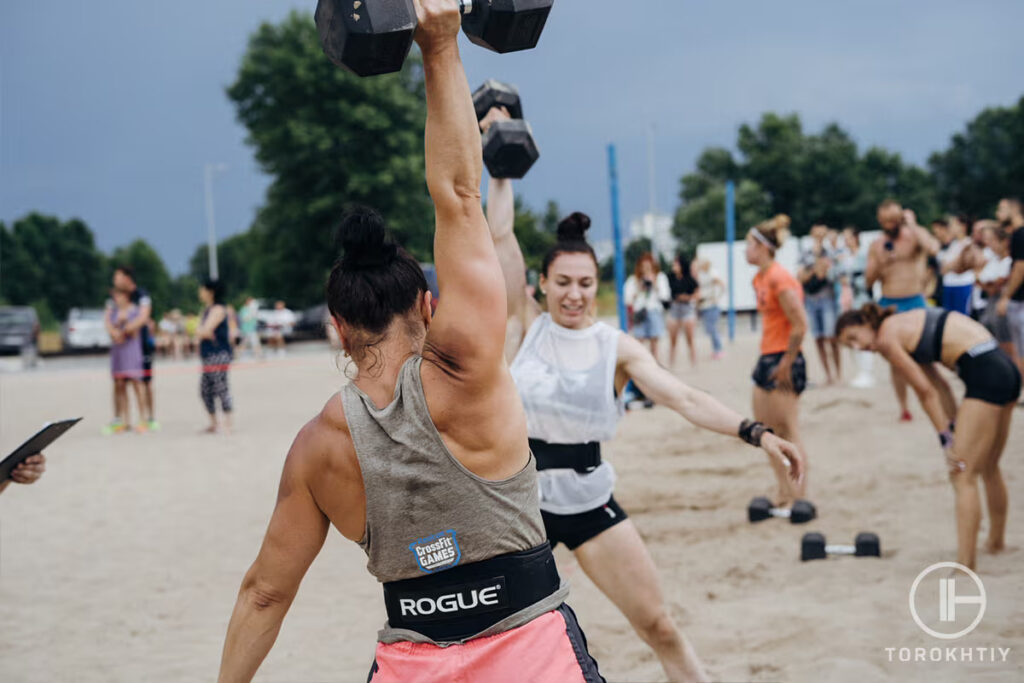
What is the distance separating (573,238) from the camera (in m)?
4.06

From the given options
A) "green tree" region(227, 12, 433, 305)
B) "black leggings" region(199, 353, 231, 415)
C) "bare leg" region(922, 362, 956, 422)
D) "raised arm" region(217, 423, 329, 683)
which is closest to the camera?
"raised arm" region(217, 423, 329, 683)

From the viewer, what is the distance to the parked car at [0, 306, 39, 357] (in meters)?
28.2

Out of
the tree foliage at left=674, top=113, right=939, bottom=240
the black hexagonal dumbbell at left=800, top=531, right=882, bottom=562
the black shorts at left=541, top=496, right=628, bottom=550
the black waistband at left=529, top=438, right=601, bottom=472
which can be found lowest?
the black hexagonal dumbbell at left=800, top=531, right=882, bottom=562

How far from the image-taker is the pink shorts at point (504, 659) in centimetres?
202

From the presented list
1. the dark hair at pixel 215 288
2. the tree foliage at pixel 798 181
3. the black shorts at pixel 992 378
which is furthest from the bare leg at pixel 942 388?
the tree foliage at pixel 798 181

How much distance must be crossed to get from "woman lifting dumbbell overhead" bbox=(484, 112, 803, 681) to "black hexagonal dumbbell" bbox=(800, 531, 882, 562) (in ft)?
7.17

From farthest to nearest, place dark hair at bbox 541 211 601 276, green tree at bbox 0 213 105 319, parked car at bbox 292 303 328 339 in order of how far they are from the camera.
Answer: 1. green tree at bbox 0 213 105 319
2. parked car at bbox 292 303 328 339
3. dark hair at bbox 541 211 601 276

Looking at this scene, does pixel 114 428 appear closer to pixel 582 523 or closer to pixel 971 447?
pixel 582 523

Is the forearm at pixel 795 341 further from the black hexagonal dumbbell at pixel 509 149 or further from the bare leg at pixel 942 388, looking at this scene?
the black hexagonal dumbbell at pixel 509 149

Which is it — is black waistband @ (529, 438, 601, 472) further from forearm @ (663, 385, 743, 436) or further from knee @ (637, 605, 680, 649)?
knee @ (637, 605, 680, 649)

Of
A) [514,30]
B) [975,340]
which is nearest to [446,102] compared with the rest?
[514,30]

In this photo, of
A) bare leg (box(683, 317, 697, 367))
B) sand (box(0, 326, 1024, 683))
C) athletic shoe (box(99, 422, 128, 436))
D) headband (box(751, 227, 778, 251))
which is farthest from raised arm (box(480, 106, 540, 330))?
bare leg (box(683, 317, 697, 367))

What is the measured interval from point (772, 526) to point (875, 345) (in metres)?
1.70

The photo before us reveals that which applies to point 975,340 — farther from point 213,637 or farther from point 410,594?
point 213,637
